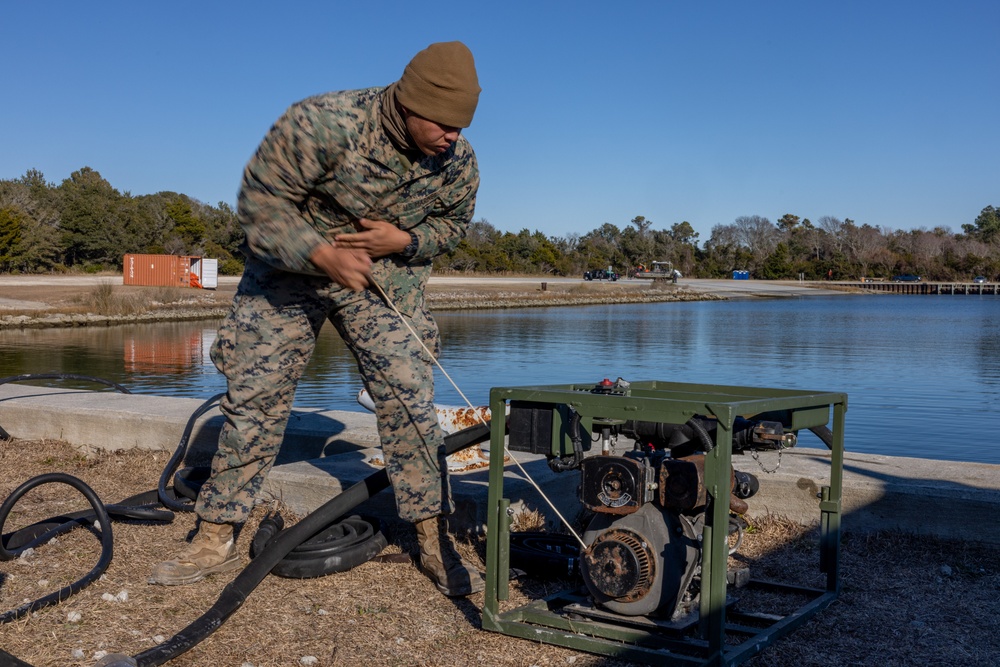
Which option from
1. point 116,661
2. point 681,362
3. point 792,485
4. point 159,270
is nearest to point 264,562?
point 116,661

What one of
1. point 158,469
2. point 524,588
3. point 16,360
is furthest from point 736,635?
point 16,360

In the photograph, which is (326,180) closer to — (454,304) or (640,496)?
(640,496)

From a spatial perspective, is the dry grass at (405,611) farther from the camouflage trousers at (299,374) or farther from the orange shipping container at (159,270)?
the orange shipping container at (159,270)

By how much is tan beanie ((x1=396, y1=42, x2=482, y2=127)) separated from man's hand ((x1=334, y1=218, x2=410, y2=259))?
49 cm

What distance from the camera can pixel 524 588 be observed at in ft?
12.7

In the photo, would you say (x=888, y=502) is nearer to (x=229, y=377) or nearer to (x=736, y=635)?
(x=736, y=635)

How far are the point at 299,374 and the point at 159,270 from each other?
166 feet

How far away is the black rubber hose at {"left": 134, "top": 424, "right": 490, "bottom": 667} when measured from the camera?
3.09 metres

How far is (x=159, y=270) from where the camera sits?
5138cm

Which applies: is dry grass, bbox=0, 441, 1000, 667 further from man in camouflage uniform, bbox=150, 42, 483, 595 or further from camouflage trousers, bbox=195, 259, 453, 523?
camouflage trousers, bbox=195, 259, 453, 523

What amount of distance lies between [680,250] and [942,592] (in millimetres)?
128153

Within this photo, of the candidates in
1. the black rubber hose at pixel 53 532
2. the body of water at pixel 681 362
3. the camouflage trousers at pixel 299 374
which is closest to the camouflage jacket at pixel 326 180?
the camouflage trousers at pixel 299 374

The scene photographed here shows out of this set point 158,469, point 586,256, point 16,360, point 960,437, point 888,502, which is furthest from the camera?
point 586,256

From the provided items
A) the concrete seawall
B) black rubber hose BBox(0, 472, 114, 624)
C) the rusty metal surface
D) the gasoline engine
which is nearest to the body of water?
the concrete seawall
